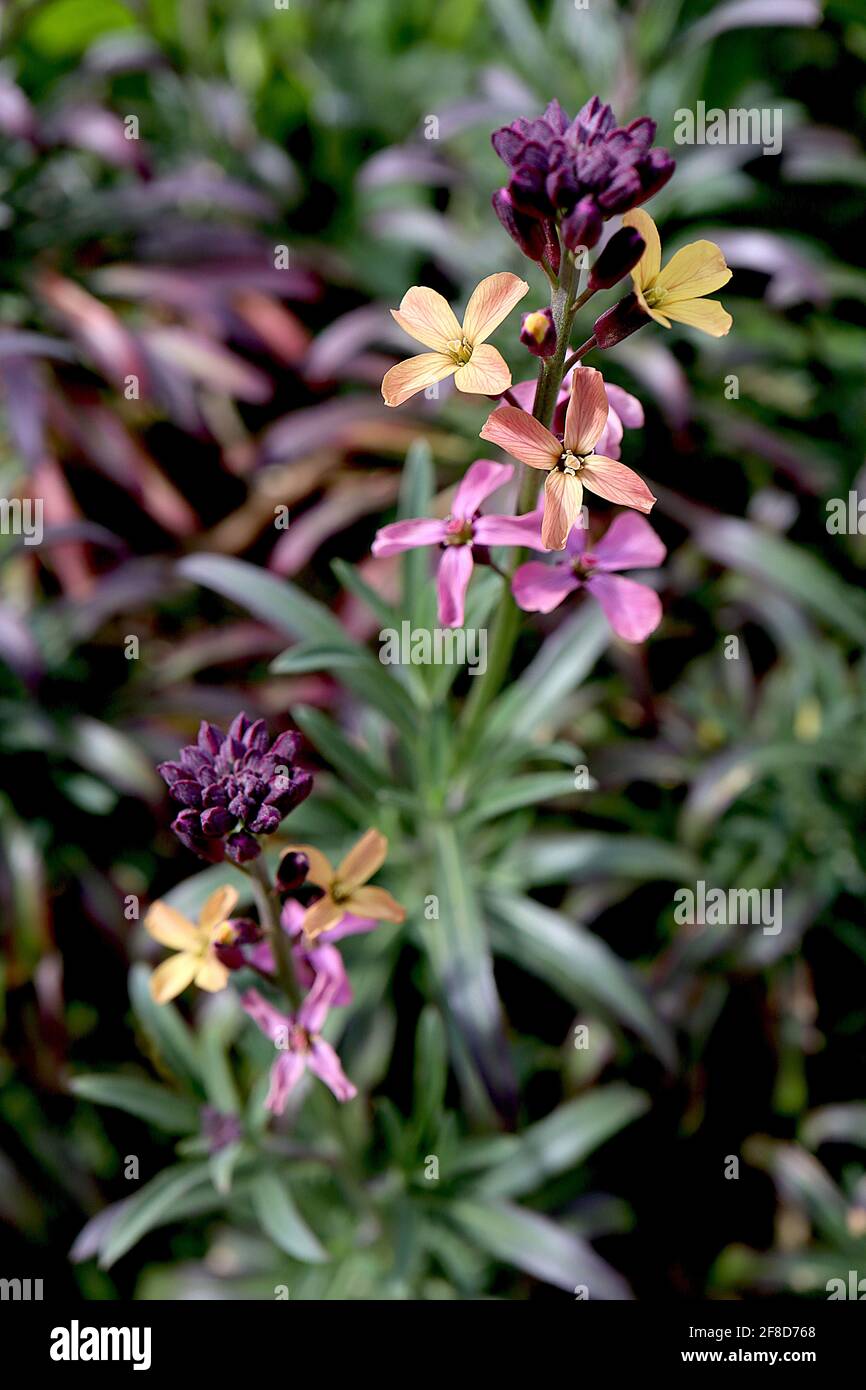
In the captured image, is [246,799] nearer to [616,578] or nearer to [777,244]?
[616,578]

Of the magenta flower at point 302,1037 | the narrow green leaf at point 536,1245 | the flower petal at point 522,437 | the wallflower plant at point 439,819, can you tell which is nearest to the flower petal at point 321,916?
the wallflower plant at point 439,819

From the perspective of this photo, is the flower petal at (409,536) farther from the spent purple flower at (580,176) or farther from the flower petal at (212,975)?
the flower petal at (212,975)

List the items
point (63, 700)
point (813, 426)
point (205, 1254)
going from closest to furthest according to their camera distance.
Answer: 1. point (205, 1254)
2. point (63, 700)
3. point (813, 426)

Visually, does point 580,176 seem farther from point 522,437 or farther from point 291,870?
point 291,870

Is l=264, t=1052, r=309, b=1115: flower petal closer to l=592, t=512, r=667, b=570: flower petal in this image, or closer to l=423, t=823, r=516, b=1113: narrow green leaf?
l=423, t=823, r=516, b=1113: narrow green leaf

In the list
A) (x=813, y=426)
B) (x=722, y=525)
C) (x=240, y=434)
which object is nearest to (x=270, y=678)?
(x=240, y=434)

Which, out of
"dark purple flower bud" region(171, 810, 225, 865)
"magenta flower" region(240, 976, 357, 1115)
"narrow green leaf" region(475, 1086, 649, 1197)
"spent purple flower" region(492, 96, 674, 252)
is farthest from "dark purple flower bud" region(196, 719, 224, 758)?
"narrow green leaf" region(475, 1086, 649, 1197)
